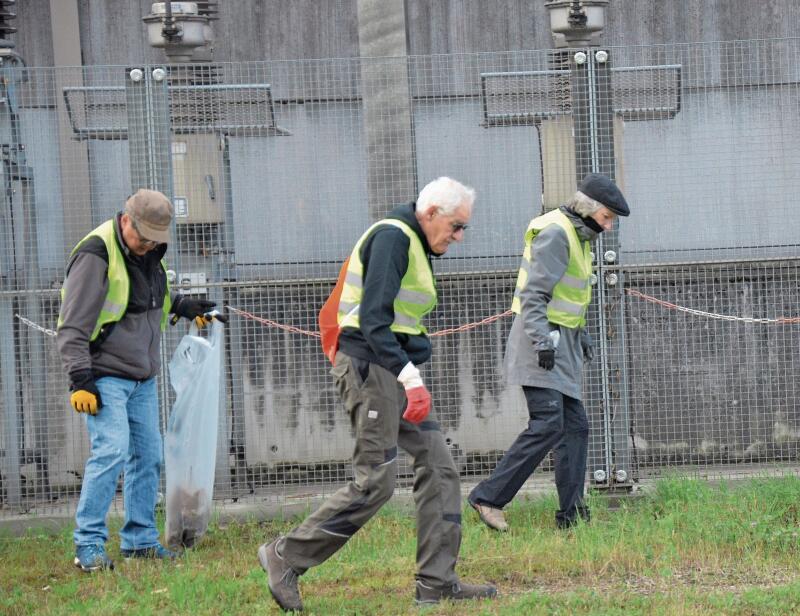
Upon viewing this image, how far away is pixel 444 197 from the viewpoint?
5094 millimetres

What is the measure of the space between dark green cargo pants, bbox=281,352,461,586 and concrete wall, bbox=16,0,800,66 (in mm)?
5925

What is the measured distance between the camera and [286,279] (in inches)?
302

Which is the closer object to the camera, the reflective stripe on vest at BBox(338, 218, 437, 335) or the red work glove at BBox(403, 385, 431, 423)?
the red work glove at BBox(403, 385, 431, 423)

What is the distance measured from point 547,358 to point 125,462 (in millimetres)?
2104

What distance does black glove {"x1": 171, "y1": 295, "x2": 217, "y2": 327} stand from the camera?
644 cm

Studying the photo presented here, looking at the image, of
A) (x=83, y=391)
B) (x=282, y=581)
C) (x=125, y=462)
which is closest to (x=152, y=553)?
(x=125, y=462)

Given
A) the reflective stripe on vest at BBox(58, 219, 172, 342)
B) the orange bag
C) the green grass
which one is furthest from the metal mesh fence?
the orange bag

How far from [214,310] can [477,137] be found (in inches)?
88.7

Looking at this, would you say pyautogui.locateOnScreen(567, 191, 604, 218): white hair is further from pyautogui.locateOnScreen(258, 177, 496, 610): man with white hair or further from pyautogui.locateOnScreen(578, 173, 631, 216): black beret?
pyautogui.locateOnScreen(258, 177, 496, 610): man with white hair

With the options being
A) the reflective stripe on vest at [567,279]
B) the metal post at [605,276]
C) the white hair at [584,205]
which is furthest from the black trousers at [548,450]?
the white hair at [584,205]

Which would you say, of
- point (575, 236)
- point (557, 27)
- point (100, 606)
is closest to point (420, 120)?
point (557, 27)

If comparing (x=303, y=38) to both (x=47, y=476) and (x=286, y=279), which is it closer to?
(x=286, y=279)

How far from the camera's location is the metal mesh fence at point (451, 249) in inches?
287

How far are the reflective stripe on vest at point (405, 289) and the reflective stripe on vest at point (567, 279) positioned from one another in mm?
1334
